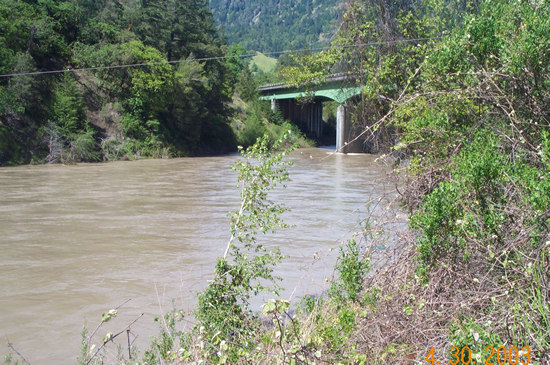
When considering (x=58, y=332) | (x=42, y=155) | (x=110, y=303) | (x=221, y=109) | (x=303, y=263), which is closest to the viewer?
(x=58, y=332)

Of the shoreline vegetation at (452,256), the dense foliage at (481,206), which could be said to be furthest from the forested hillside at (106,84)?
the dense foliage at (481,206)

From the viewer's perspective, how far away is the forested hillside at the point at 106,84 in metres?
34.4

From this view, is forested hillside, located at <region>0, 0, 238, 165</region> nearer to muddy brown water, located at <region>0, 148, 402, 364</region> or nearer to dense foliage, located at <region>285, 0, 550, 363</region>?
muddy brown water, located at <region>0, 148, 402, 364</region>

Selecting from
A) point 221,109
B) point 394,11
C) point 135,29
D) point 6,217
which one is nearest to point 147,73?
point 135,29

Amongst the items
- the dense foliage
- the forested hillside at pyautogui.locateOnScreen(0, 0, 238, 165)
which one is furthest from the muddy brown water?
the forested hillside at pyautogui.locateOnScreen(0, 0, 238, 165)

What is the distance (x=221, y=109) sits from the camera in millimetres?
50844

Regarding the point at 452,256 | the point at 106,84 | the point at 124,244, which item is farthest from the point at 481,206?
the point at 106,84

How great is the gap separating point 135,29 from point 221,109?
1008 centimetres

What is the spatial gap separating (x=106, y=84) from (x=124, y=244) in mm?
30508

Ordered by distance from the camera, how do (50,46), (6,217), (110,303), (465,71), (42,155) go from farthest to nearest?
(50,46) → (42,155) → (6,217) → (110,303) → (465,71)

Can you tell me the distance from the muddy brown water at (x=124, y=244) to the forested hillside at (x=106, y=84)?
9502mm

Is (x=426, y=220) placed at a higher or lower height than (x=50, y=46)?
lower

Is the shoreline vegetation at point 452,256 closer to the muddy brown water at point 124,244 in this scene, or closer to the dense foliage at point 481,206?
the dense foliage at point 481,206

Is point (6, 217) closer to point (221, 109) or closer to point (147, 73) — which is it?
point (147, 73)
